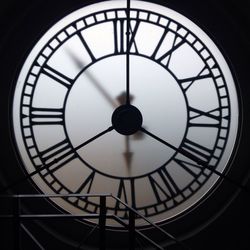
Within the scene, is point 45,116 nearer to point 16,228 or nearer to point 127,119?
point 127,119

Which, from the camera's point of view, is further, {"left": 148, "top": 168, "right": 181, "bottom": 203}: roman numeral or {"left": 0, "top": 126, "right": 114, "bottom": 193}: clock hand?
{"left": 148, "top": 168, "right": 181, "bottom": 203}: roman numeral

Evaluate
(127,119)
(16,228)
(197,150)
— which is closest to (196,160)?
(197,150)

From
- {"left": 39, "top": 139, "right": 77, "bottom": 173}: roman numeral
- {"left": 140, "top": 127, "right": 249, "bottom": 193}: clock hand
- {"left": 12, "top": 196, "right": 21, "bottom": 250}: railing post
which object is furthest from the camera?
{"left": 39, "top": 139, "right": 77, "bottom": 173}: roman numeral

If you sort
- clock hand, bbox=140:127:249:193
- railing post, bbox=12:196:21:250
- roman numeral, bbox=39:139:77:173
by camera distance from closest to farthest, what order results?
railing post, bbox=12:196:21:250 → clock hand, bbox=140:127:249:193 → roman numeral, bbox=39:139:77:173

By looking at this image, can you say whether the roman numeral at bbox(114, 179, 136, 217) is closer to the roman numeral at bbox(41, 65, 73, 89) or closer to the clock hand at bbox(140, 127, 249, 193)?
the clock hand at bbox(140, 127, 249, 193)

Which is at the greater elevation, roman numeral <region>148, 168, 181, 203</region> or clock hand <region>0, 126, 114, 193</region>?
clock hand <region>0, 126, 114, 193</region>

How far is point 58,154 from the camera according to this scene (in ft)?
6.52

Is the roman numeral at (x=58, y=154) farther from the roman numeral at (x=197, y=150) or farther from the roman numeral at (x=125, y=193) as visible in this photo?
the roman numeral at (x=197, y=150)

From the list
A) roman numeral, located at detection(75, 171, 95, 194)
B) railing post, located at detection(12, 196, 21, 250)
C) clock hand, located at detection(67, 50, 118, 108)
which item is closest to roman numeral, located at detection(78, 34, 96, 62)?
clock hand, located at detection(67, 50, 118, 108)

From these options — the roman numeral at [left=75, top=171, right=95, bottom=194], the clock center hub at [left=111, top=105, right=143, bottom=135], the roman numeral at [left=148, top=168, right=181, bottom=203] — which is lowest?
the roman numeral at [left=148, top=168, right=181, bottom=203]

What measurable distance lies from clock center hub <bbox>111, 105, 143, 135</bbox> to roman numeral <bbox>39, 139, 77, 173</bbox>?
215mm

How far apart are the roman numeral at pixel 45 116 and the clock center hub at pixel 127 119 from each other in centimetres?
22

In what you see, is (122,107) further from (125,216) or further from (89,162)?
(125,216)

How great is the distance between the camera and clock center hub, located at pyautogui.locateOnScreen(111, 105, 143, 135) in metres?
1.91
